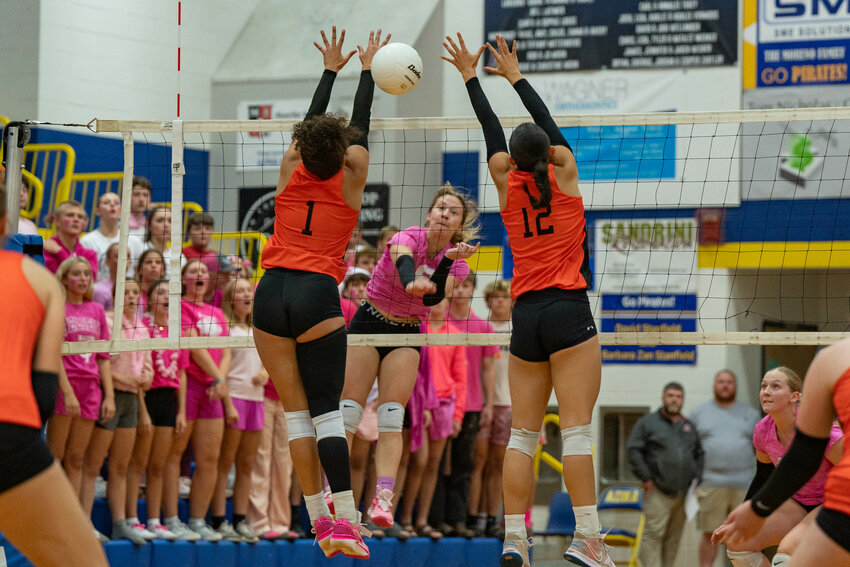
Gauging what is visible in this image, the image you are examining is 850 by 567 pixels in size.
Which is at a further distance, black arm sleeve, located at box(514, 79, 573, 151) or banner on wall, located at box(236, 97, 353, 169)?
banner on wall, located at box(236, 97, 353, 169)

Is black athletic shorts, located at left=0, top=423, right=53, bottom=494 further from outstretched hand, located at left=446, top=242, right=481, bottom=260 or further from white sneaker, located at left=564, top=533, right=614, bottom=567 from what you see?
outstretched hand, located at left=446, top=242, right=481, bottom=260

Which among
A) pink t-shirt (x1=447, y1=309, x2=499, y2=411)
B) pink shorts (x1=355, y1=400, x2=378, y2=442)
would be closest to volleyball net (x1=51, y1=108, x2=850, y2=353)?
pink t-shirt (x1=447, y1=309, x2=499, y2=411)

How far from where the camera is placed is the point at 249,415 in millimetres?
8391

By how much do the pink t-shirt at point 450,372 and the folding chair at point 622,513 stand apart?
10.1ft

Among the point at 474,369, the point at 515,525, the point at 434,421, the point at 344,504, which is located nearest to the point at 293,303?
the point at 344,504

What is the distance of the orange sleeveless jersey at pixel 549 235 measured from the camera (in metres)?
5.51

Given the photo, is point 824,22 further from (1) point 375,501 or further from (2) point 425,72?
(1) point 375,501

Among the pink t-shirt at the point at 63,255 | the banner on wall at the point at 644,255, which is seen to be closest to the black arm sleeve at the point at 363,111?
the pink t-shirt at the point at 63,255

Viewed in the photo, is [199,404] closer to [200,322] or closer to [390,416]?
[200,322]

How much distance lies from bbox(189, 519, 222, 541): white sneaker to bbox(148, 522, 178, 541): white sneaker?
241 millimetres

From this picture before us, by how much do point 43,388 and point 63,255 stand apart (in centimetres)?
544

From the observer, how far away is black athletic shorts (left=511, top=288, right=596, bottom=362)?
5410mm

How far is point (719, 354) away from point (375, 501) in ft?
25.6

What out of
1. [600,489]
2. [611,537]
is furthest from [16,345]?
[600,489]
